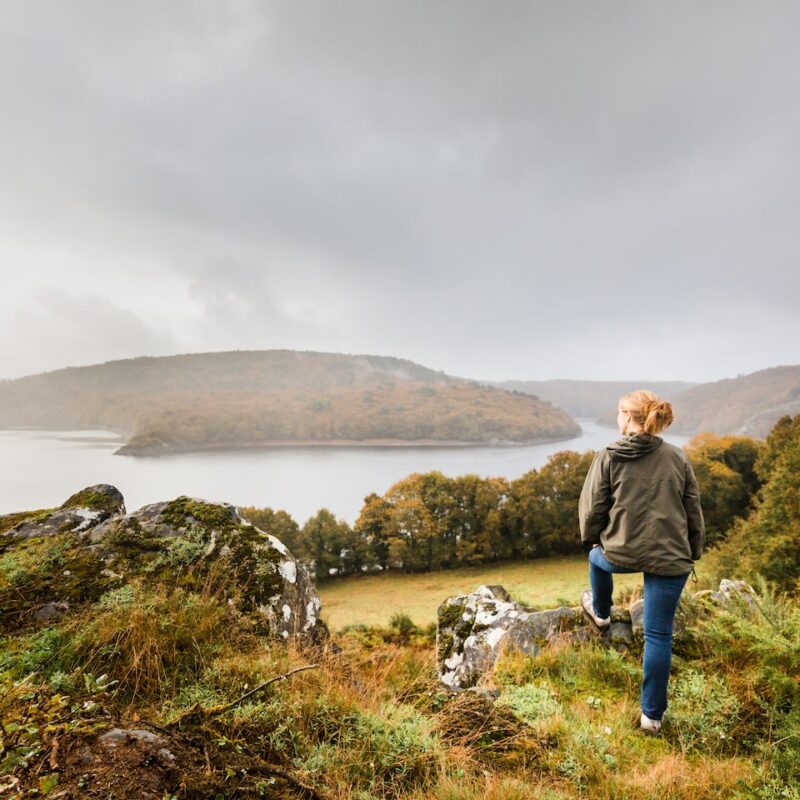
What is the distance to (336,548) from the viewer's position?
39031 millimetres

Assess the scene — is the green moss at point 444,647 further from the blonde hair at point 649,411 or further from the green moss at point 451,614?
the blonde hair at point 649,411

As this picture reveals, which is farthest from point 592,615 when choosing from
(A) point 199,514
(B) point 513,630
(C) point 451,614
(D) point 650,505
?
(A) point 199,514

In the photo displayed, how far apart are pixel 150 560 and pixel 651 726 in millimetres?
4260

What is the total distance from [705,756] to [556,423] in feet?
537

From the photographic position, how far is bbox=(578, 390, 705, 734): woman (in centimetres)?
290

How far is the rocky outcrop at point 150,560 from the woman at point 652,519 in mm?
2941

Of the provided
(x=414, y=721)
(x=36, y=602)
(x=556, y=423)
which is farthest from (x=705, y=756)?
(x=556, y=423)

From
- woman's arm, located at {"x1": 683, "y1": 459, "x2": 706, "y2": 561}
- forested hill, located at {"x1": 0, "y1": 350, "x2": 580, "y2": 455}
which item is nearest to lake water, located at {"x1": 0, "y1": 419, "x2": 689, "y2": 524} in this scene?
forested hill, located at {"x1": 0, "y1": 350, "x2": 580, "y2": 455}

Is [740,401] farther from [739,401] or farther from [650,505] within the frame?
[650,505]

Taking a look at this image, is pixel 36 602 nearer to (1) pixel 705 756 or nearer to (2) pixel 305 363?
(1) pixel 705 756

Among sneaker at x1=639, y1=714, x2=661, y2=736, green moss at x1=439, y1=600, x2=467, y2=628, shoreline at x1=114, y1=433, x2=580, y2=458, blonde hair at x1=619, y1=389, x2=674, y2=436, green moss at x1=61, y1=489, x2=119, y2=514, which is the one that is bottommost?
shoreline at x1=114, y1=433, x2=580, y2=458

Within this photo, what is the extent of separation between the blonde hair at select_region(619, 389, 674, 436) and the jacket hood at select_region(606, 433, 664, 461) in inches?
2.9

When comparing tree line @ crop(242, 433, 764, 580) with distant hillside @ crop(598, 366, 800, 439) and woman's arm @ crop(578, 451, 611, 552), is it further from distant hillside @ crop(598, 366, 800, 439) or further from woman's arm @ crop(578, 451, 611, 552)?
distant hillside @ crop(598, 366, 800, 439)

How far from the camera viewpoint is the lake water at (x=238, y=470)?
2970 inches
